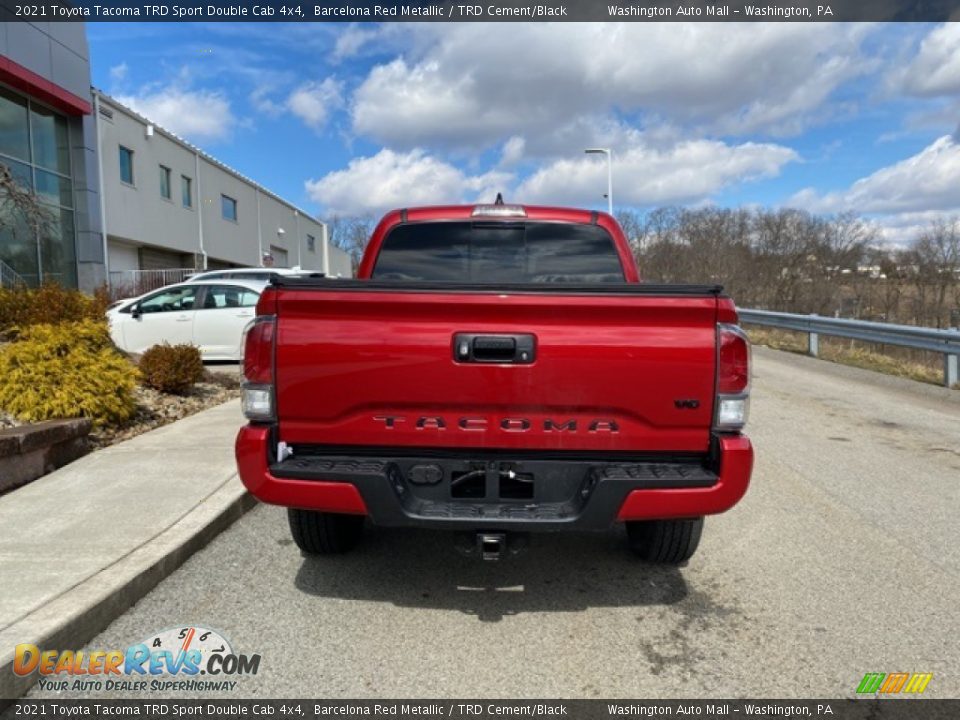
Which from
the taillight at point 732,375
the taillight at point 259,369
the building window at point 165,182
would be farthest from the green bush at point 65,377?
the building window at point 165,182

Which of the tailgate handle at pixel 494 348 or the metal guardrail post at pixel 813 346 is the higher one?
the tailgate handle at pixel 494 348

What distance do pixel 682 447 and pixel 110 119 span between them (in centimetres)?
2696

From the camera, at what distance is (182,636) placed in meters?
3.03

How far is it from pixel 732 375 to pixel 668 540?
47.1 inches

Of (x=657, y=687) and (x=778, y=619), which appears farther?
(x=778, y=619)

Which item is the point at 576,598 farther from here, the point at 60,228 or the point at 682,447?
the point at 60,228

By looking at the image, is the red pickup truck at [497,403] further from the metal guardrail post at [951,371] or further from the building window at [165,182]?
the building window at [165,182]

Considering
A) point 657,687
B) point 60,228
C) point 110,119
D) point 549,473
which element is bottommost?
point 657,687

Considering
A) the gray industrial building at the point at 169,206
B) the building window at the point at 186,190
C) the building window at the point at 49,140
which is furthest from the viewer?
the building window at the point at 186,190

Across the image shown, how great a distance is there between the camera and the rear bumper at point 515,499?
111 inches

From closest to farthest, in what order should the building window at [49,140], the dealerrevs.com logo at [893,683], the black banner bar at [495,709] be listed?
the black banner bar at [495,709], the dealerrevs.com logo at [893,683], the building window at [49,140]

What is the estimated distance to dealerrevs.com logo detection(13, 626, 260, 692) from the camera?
2.67 m

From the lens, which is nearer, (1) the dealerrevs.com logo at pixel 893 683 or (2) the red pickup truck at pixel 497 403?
(1) the dealerrevs.com logo at pixel 893 683

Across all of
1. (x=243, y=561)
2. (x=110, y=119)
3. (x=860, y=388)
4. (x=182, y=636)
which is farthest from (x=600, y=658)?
(x=110, y=119)
